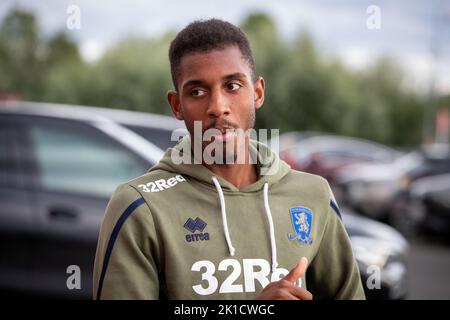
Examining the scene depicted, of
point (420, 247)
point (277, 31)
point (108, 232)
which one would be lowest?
point (420, 247)

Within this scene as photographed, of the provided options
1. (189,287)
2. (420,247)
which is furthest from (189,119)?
(420,247)

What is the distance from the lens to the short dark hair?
1.39 meters

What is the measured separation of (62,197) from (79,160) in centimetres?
29

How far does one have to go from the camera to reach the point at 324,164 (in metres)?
13.9

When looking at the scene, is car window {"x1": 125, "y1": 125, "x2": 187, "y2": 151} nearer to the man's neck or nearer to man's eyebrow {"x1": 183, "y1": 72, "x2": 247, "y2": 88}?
the man's neck

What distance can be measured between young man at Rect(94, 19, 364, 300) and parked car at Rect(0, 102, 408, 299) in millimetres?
2171

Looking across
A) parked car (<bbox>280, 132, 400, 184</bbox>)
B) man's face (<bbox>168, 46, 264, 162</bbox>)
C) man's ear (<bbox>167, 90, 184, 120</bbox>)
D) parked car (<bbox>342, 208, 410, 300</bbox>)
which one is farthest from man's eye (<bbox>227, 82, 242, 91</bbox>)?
parked car (<bbox>280, 132, 400, 184</bbox>)

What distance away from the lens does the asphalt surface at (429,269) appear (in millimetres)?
5724

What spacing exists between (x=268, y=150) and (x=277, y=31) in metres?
24.1

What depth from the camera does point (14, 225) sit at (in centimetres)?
369

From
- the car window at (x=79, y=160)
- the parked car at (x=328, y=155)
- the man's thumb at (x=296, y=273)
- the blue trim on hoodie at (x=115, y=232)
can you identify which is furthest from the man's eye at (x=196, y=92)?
the parked car at (x=328, y=155)

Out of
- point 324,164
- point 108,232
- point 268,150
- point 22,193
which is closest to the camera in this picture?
point 108,232

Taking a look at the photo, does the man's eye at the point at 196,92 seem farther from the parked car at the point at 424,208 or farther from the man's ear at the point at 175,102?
the parked car at the point at 424,208
